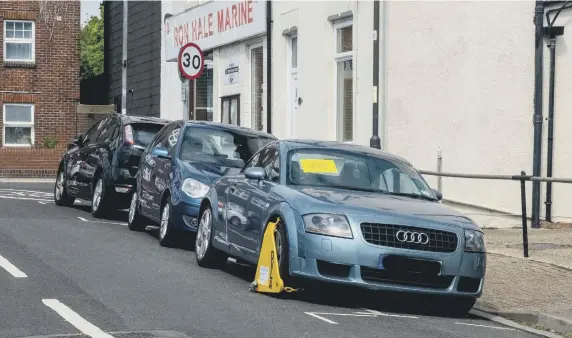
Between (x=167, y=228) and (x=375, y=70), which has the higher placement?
(x=375, y=70)

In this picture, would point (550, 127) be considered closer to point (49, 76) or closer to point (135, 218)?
point (135, 218)

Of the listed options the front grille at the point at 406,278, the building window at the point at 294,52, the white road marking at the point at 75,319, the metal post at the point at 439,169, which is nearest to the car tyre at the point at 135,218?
the metal post at the point at 439,169

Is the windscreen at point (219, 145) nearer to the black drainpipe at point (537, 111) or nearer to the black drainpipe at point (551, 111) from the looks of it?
the black drainpipe at point (537, 111)

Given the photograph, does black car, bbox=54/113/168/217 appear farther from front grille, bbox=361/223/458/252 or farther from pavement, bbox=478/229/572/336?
front grille, bbox=361/223/458/252

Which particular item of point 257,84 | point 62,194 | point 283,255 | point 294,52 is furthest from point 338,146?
point 257,84

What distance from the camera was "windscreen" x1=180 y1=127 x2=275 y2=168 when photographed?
640 inches

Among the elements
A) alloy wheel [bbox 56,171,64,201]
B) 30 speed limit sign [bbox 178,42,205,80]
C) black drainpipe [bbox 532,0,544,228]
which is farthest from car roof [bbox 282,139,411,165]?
alloy wheel [bbox 56,171,64,201]

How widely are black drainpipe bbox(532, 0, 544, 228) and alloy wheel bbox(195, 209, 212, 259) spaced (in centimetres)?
656

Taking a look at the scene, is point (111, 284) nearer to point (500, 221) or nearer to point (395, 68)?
point (500, 221)

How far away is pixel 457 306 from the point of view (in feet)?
36.1

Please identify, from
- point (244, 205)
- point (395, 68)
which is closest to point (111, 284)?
point (244, 205)

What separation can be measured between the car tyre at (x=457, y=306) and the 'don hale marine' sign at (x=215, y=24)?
16354mm

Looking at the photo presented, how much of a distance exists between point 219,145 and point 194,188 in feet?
4.86

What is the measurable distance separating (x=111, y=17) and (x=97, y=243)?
28184 mm
